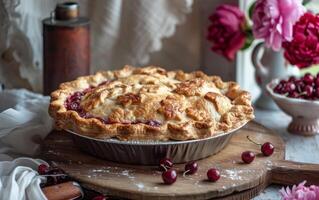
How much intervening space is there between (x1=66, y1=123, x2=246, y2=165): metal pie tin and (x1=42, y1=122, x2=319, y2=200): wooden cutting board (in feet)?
0.05

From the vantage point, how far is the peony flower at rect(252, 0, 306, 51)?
1.47m

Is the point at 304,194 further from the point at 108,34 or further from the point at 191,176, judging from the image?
the point at 108,34

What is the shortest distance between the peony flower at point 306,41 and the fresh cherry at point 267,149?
0.31 meters

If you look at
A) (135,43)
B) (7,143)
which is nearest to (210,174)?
(7,143)

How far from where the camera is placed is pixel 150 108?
1247 mm

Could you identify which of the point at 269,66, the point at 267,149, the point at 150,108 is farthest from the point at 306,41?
the point at 150,108

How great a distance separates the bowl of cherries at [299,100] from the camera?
146cm

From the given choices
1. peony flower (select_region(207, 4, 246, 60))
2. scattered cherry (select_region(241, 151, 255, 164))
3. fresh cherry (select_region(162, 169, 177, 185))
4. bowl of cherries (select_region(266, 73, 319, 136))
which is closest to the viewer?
fresh cherry (select_region(162, 169, 177, 185))

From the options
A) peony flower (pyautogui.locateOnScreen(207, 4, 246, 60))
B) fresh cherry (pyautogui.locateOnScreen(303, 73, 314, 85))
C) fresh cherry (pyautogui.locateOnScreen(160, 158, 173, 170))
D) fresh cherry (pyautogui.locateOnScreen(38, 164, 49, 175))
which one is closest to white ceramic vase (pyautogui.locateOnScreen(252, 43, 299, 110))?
peony flower (pyautogui.locateOnScreen(207, 4, 246, 60))

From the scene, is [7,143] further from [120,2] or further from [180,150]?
[120,2]

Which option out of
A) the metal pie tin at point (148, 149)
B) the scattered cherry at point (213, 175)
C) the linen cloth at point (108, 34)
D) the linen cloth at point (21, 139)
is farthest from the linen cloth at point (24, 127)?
the scattered cherry at point (213, 175)

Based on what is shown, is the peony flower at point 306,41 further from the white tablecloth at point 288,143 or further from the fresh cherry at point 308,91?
the white tablecloth at point 288,143

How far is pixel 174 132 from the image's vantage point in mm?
1168

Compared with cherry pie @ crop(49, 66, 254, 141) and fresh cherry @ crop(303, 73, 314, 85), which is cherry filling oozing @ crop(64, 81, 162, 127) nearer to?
cherry pie @ crop(49, 66, 254, 141)
